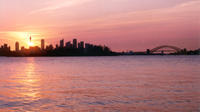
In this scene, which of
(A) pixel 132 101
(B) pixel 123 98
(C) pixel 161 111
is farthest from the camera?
(B) pixel 123 98

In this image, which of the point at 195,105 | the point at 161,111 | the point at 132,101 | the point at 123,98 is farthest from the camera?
the point at 123,98

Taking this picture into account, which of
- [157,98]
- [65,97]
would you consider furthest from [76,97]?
[157,98]

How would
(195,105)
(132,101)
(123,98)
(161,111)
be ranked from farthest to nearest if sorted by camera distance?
(123,98)
(132,101)
(195,105)
(161,111)

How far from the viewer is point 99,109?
43.4 feet

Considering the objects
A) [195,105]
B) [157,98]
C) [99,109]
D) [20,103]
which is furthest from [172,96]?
[20,103]

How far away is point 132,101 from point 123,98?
108cm

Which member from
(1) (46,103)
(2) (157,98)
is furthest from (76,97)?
(2) (157,98)

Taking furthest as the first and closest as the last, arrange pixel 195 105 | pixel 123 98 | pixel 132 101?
pixel 123 98
pixel 132 101
pixel 195 105

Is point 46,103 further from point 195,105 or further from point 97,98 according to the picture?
point 195,105

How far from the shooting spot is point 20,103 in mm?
14891

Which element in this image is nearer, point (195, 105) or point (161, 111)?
point (161, 111)

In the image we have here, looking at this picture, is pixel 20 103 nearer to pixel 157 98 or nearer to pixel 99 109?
pixel 99 109

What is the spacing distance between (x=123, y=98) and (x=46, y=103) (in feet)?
15.4

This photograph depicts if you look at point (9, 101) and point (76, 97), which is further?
point (76, 97)
